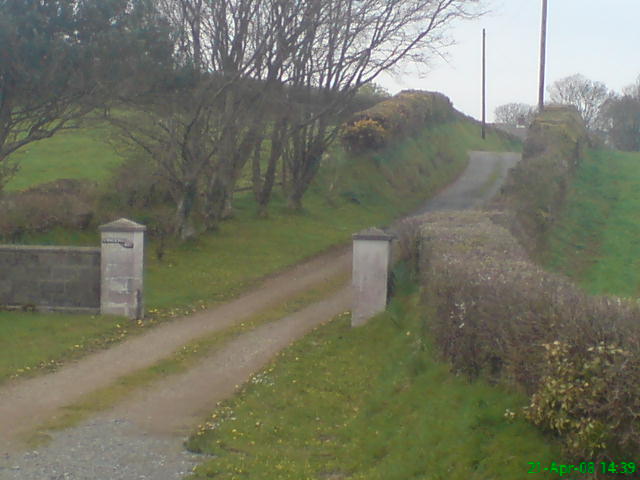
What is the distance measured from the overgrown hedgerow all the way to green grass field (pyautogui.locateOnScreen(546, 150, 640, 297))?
7.67 metres

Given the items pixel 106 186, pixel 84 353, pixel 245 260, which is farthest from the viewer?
pixel 106 186

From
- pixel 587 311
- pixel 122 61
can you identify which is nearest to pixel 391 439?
pixel 587 311

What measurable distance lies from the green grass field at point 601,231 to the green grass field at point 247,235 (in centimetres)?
607

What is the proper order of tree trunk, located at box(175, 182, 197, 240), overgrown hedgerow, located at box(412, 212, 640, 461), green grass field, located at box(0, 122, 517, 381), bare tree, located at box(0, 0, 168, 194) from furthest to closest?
1. tree trunk, located at box(175, 182, 197, 240)
2. bare tree, located at box(0, 0, 168, 194)
3. green grass field, located at box(0, 122, 517, 381)
4. overgrown hedgerow, located at box(412, 212, 640, 461)

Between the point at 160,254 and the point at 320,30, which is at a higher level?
the point at 320,30

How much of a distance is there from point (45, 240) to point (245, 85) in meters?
6.00

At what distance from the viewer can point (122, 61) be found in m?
18.7

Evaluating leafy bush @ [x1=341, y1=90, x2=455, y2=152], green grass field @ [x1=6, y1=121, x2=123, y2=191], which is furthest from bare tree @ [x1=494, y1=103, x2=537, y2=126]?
green grass field @ [x1=6, y1=121, x2=123, y2=191]

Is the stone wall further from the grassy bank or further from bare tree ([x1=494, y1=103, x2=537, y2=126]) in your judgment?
bare tree ([x1=494, y1=103, x2=537, y2=126])

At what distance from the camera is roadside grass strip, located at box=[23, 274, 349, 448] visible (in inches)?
352

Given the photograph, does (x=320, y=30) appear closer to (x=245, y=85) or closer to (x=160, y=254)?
(x=245, y=85)

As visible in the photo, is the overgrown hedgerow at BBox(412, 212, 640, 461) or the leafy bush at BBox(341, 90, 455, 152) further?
the leafy bush at BBox(341, 90, 455, 152)

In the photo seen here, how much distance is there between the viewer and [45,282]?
14.4 m
